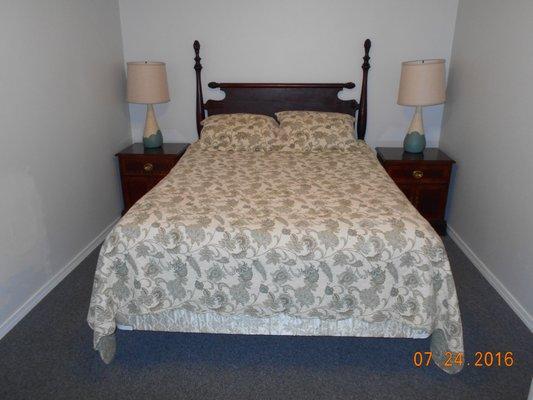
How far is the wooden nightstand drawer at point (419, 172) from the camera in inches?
127

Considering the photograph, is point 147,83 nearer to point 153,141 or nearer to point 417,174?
point 153,141

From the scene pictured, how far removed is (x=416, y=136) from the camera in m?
3.34

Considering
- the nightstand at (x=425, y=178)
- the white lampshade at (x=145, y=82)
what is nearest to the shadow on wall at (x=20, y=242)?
the white lampshade at (x=145, y=82)

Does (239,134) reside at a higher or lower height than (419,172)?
higher

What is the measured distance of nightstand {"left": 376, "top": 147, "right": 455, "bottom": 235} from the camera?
3.23 m

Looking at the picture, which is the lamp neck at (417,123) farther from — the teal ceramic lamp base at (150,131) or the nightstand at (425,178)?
the teal ceramic lamp base at (150,131)

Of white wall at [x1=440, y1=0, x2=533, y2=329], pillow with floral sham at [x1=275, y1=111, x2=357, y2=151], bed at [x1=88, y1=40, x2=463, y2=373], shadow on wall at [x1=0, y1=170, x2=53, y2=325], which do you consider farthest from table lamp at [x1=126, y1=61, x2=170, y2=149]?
white wall at [x1=440, y1=0, x2=533, y2=329]

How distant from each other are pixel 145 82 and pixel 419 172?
7.32 feet

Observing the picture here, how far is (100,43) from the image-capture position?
10.4ft

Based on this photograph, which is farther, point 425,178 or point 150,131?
point 150,131

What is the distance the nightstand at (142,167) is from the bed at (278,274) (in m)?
1.34

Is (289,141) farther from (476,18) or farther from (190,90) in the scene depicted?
(476,18)

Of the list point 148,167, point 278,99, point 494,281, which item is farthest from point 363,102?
point 148,167

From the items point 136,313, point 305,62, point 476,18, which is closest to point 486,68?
point 476,18
